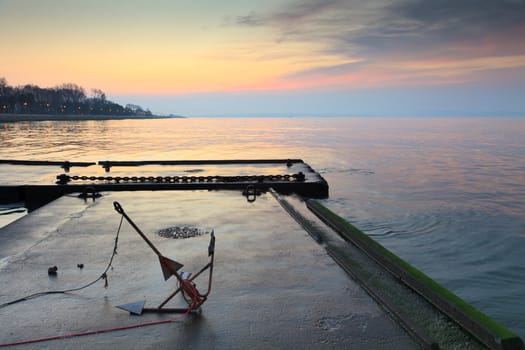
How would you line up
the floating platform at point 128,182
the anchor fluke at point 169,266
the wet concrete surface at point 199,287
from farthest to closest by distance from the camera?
the floating platform at point 128,182
the anchor fluke at point 169,266
the wet concrete surface at point 199,287

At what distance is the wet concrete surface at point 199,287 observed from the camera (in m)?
5.05

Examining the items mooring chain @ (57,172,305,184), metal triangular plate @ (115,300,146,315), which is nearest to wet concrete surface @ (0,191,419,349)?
metal triangular plate @ (115,300,146,315)

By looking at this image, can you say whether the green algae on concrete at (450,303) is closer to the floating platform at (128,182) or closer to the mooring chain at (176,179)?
the floating platform at (128,182)

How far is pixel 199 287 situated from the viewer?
6609 mm

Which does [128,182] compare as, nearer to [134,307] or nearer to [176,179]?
[176,179]

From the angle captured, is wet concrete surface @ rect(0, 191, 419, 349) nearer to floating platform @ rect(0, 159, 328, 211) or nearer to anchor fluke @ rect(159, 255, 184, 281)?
anchor fluke @ rect(159, 255, 184, 281)

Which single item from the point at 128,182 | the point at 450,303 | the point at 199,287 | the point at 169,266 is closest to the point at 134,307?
the point at 169,266

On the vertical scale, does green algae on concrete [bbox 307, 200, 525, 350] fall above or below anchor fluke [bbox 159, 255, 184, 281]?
below

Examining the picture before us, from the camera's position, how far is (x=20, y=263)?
7.70 metres

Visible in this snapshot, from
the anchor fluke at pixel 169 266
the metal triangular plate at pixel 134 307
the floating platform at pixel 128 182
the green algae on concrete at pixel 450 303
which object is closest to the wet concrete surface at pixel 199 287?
the metal triangular plate at pixel 134 307

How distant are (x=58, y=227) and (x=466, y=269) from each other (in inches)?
459

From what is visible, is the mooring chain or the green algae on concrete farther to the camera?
the mooring chain

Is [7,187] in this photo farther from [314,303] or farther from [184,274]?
[314,303]

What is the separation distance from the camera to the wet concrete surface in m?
5.05
